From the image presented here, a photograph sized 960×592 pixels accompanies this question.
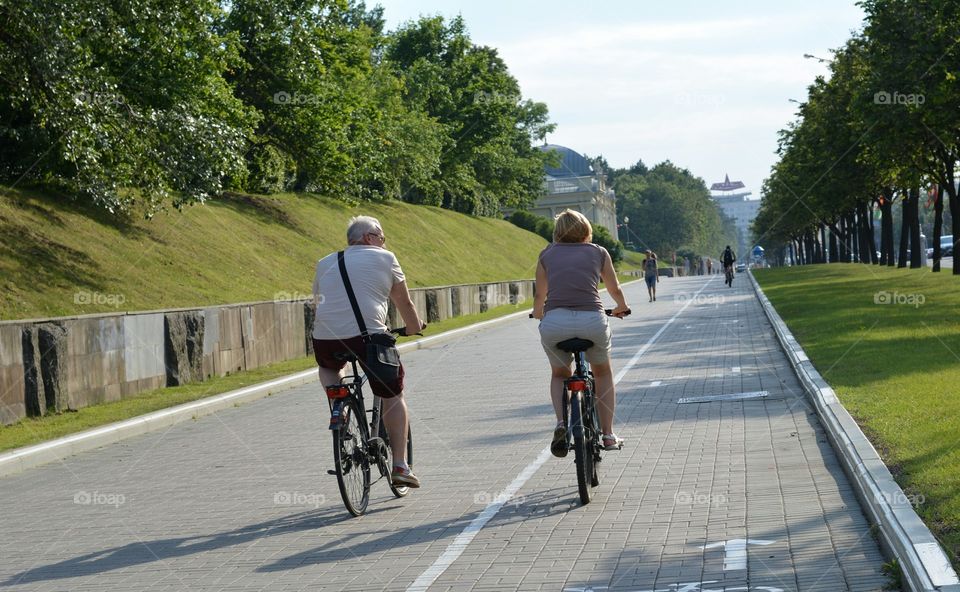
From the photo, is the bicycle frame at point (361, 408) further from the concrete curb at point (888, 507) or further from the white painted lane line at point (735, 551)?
the concrete curb at point (888, 507)

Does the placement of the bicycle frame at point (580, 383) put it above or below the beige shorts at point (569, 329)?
below

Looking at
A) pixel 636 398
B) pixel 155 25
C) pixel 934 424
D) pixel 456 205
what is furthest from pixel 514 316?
pixel 456 205

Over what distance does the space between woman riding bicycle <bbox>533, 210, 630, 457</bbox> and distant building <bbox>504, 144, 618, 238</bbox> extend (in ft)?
396

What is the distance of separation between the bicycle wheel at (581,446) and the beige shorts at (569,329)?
1.11 ft

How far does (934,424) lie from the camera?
9766 millimetres

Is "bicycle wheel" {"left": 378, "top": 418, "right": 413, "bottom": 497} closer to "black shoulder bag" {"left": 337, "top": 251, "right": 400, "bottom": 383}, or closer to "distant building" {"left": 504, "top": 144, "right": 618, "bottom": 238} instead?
"black shoulder bag" {"left": 337, "top": 251, "right": 400, "bottom": 383}

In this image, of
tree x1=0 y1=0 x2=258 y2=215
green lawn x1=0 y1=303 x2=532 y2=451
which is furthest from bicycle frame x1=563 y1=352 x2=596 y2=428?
tree x1=0 y1=0 x2=258 y2=215

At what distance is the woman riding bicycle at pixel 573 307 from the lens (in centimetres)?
810

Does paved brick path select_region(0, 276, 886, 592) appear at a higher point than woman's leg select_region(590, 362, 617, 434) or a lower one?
lower

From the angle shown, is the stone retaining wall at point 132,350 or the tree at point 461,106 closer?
the stone retaining wall at point 132,350

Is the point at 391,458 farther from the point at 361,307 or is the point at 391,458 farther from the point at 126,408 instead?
the point at 126,408

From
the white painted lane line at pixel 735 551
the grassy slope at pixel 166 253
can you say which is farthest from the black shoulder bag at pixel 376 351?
the grassy slope at pixel 166 253

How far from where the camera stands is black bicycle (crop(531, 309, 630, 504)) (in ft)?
25.6

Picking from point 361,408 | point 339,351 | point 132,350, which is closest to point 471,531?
point 361,408
